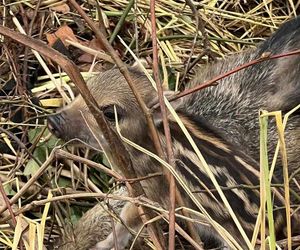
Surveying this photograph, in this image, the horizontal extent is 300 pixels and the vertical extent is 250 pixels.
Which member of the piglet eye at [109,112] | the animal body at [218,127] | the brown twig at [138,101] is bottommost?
the animal body at [218,127]

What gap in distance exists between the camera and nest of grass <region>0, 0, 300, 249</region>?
4.16 m

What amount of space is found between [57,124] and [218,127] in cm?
80

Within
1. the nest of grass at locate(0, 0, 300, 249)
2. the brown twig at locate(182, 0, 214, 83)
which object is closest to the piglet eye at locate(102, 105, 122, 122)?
the nest of grass at locate(0, 0, 300, 249)

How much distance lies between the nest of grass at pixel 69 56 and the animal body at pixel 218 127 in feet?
0.74

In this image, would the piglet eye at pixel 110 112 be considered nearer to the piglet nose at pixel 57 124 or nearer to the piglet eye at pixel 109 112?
the piglet eye at pixel 109 112

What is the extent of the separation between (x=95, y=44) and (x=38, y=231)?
2.03 m

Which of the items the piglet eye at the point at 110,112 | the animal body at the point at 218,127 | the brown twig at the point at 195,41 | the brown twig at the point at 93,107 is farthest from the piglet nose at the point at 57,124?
the brown twig at the point at 195,41

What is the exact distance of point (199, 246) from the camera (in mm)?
3037

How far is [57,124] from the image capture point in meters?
3.84

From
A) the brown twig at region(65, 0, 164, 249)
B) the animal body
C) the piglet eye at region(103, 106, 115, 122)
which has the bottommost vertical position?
the animal body

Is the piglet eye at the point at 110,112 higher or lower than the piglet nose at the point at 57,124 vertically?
higher

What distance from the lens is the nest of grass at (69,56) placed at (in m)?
4.16

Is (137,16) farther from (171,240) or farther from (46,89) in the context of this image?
(171,240)

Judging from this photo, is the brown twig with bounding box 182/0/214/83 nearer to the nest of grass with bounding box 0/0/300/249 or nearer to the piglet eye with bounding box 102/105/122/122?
the nest of grass with bounding box 0/0/300/249
